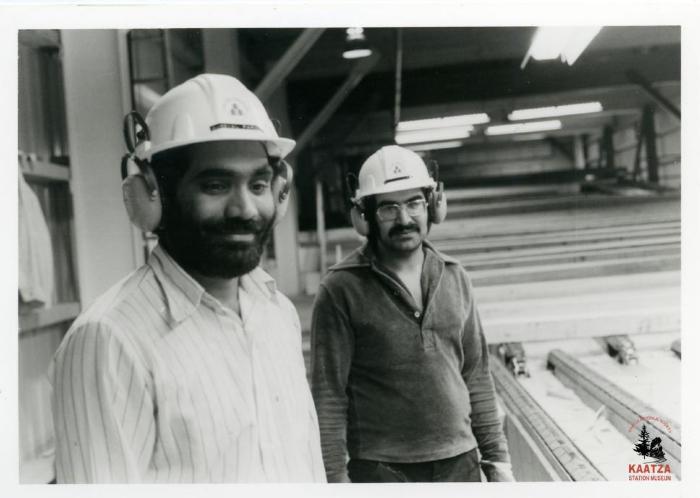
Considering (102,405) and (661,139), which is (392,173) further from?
(661,139)

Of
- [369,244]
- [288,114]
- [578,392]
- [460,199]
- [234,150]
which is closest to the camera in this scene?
[234,150]

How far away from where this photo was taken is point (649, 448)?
142 cm

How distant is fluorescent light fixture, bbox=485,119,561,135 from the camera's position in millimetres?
2062

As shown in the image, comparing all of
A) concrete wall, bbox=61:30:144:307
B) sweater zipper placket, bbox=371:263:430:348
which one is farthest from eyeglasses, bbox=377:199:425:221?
concrete wall, bbox=61:30:144:307

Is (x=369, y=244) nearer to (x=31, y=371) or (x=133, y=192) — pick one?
(x=133, y=192)

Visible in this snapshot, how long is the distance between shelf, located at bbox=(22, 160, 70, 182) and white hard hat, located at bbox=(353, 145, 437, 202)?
72cm

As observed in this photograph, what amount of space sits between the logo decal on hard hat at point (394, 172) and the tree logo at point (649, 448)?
32.5 inches

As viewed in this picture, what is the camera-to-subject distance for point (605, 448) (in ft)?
4.82

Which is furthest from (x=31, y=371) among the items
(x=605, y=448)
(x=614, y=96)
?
(x=614, y=96)

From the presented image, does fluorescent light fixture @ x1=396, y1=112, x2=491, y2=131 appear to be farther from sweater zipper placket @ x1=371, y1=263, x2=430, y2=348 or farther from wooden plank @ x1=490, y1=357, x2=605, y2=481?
wooden plank @ x1=490, y1=357, x2=605, y2=481

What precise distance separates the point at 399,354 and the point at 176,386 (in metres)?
0.47

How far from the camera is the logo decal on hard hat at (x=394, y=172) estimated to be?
51.3 inches

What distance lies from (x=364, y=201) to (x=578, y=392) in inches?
37.9

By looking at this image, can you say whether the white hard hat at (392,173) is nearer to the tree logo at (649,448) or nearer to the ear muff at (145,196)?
the ear muff at (145,196)
